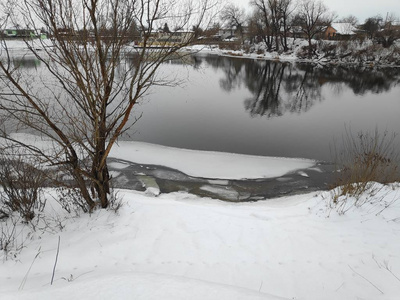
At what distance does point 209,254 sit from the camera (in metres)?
4.02

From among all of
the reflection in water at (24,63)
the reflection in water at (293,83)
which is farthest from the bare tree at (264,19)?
the reflection in water at (24,63)

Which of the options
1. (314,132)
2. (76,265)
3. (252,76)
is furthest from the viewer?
(252,76)

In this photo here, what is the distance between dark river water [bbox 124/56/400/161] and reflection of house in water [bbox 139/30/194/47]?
1700mm

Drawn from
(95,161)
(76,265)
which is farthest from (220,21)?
(76,265)

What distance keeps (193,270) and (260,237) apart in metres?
1.40

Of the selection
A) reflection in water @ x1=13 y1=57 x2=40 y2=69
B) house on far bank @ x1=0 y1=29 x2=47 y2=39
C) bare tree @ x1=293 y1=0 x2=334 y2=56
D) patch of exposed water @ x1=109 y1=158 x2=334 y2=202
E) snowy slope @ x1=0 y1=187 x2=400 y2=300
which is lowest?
patch of exposed water @ x1=109 y1=158 x2=334 y2=202

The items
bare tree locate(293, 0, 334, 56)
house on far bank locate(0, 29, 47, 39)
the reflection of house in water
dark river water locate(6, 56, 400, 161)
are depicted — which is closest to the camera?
house on far bank locate(0, 29, 47, 39)

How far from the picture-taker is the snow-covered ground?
9.53 ft

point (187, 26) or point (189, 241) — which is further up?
point (187, 26)

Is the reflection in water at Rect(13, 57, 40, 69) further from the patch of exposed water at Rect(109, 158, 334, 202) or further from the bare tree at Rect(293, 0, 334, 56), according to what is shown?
the bare tree at Rect(293, 0, 334, 56)

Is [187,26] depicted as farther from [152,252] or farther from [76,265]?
[76,265]

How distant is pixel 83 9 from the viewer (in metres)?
3.78

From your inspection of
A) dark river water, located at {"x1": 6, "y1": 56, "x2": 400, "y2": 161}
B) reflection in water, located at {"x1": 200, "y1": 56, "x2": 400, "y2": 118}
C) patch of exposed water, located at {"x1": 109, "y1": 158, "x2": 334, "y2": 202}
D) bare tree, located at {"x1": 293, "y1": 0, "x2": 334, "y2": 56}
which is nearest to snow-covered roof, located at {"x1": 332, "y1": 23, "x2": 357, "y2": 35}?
bare tree, located at {"x1": 293, "y1": 0, "x2": 334, "y2": 56}

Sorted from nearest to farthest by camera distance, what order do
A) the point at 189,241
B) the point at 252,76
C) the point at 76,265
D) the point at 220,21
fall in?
1. the point at 76,265
2. the point at 189,241
3. the point at 220,21
4. the point at 252,76
